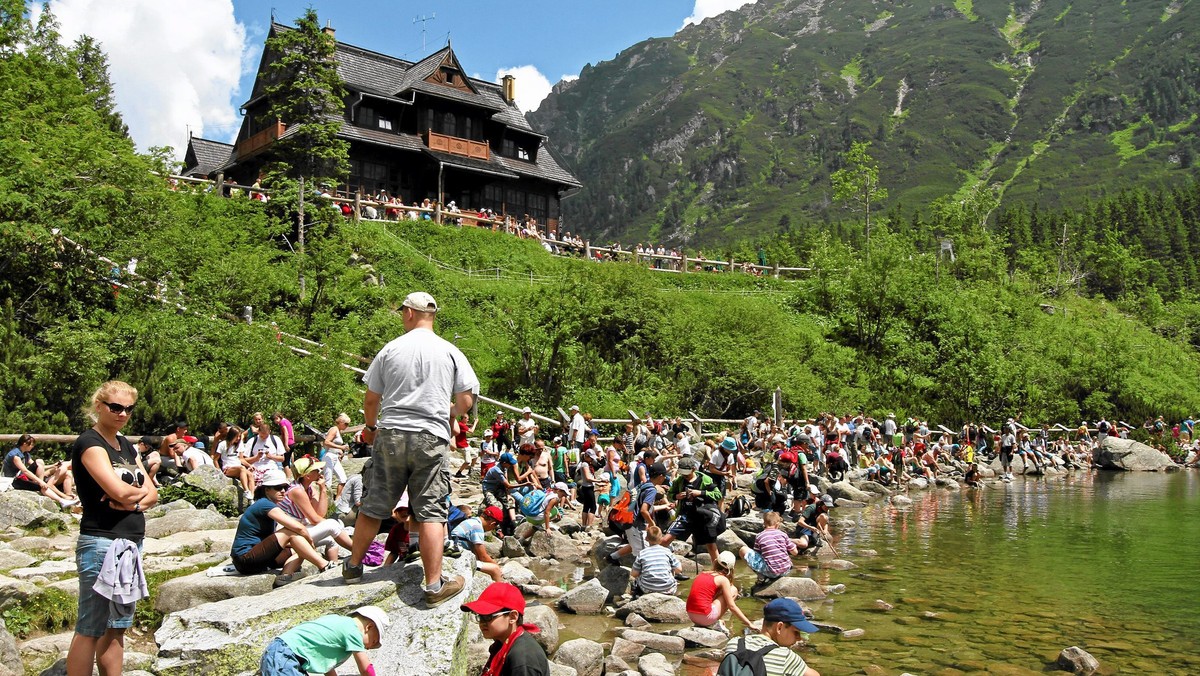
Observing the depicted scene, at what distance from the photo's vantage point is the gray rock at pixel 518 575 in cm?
1178

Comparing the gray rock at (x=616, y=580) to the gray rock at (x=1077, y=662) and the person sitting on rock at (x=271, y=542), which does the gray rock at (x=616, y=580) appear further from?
the gray rock at (x=1077, y=662)

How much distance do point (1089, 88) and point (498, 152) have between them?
18406 centimetres

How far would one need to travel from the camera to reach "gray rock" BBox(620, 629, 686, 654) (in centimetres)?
936

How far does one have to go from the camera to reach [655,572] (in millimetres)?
11328

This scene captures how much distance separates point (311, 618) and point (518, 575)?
6230 millimetres

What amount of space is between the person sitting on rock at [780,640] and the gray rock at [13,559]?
8.12 m

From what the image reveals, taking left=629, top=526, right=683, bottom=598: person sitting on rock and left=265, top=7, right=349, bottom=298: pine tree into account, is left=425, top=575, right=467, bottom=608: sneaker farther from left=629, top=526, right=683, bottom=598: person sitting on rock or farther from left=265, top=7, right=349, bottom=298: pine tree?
left=265, top=7, right=349, bottom=298: pine tree

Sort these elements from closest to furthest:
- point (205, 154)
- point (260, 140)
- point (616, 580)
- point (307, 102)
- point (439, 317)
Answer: point (616, 580) < point (439, 317) < point (307, 102) < point (260, 140) < point (205, 154)

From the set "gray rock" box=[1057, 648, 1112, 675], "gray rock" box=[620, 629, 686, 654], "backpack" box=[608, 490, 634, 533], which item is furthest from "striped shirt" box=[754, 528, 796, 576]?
"gray rock" box=[1057, 648, 1112, 675]

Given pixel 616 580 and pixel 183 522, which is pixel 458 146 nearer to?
pixel 183 522

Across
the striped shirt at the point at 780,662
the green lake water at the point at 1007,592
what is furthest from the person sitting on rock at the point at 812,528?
the striped shirt at the point at 780,662

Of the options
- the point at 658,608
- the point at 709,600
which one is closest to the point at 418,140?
the point at 658,608

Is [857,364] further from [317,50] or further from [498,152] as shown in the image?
[317,50]

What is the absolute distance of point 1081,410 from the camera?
146 feet
